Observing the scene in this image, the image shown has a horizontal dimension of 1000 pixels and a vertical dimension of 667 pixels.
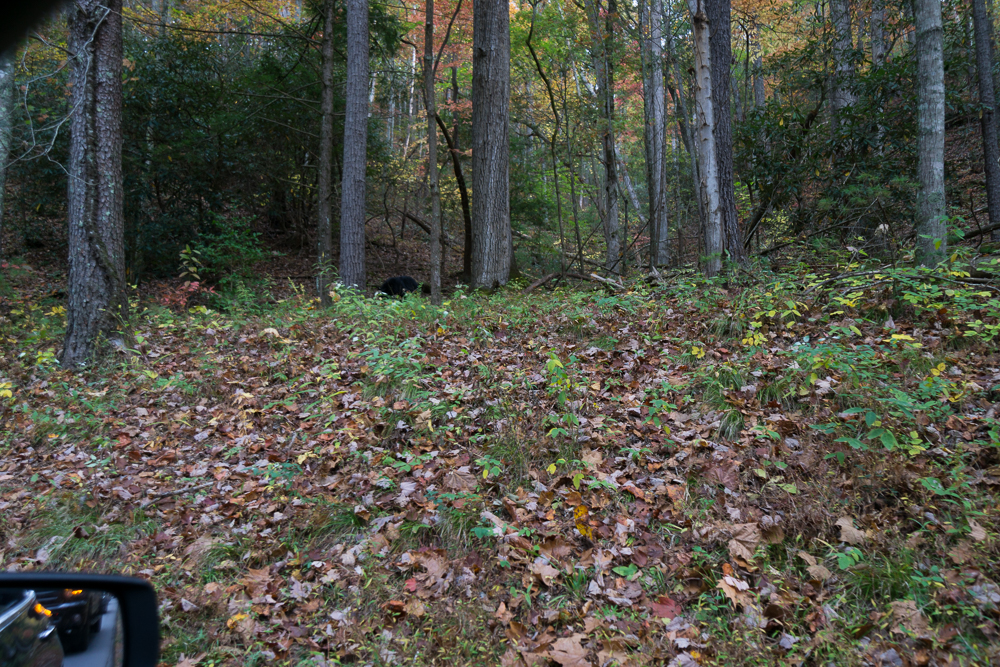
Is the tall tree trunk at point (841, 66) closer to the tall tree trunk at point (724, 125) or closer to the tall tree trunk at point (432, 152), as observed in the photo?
the tall tree trunk at point (724, 125)

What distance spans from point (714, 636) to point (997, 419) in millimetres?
2959

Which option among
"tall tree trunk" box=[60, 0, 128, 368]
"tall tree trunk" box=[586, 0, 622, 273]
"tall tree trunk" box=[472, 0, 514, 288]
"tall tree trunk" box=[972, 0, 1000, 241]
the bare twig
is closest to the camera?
the bare twig

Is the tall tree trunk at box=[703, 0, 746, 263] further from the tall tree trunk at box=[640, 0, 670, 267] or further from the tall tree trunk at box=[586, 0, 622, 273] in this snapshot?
the tall tree trunk at box=[586, 0, 622, 273]

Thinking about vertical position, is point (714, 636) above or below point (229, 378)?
below

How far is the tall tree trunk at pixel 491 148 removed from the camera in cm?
1198

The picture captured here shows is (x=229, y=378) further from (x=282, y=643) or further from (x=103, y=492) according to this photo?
(x=282, y=643)

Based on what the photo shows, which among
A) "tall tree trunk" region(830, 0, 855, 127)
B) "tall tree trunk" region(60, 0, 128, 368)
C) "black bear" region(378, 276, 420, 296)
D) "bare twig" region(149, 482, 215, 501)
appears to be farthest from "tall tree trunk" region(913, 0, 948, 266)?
"tall tree trunk" region(60, 0, 128, 368)

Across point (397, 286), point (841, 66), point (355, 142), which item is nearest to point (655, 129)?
point (841, 66)

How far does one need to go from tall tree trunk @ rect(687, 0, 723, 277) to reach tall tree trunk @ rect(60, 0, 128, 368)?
26.7 feet

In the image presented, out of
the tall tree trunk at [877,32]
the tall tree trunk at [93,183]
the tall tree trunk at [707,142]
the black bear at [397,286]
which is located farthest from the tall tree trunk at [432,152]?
the tall tree trunk at [877,32]

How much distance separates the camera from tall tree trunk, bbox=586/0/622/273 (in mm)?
14734

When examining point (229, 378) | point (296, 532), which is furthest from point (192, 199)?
point (296, 532)

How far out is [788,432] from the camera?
4.78 m

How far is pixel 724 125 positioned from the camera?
30.9 feet
